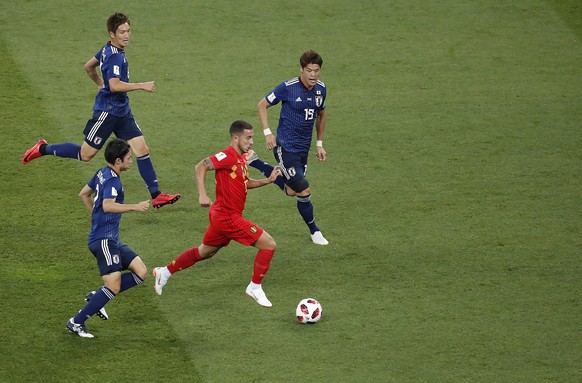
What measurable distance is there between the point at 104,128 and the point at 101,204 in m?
2.90

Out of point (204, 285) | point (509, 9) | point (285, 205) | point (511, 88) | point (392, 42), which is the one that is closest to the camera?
point (204, 285)

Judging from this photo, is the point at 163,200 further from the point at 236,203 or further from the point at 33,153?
the point at 236,203

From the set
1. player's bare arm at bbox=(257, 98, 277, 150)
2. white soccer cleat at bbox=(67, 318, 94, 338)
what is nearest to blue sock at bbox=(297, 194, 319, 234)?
player's bare arm at bbox=(257, 98, 277, 150)

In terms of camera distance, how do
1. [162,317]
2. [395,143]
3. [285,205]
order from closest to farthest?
1. [162,317]
2. [285,205]
3. [395,143]

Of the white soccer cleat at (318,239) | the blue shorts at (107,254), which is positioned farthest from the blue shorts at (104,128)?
the blue shorts at (107,254)

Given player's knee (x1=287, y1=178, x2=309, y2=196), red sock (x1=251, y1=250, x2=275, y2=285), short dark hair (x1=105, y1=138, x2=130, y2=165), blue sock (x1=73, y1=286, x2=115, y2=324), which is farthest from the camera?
player's knee (x1=287, y1=178, x2=309, y2=196)

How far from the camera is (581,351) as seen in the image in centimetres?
1026

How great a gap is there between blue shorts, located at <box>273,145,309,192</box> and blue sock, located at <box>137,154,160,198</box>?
1675 millimetres

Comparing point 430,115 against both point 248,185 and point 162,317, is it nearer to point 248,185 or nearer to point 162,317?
point 248,185

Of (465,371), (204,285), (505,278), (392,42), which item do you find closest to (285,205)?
(204,285)

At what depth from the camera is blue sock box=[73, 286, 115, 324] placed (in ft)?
33.8

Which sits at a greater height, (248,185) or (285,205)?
(248,185)

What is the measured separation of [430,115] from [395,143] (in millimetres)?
1136

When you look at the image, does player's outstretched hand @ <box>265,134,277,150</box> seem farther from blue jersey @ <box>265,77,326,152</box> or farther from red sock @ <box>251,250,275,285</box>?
red sock @ <box>251,250,275,285</box>
